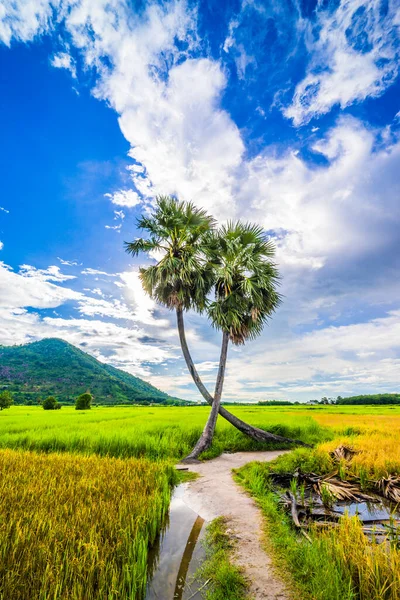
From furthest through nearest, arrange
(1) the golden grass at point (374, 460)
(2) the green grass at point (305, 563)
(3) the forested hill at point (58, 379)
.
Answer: (3) the forested hill at point (58, 379)
(1) the golden grass at point (374, 460)
(2) the green grass at point (305, 563)

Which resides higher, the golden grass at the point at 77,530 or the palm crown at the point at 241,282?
the palm crown at the point at 241,282

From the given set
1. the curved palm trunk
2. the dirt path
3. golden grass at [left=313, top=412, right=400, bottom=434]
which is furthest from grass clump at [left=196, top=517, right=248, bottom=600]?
golden grass at [left=313, top=412, right=400, bottom=434]

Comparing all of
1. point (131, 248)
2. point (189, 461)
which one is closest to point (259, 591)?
point (189, 461)

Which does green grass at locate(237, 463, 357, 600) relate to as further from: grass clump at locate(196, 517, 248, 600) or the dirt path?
grass clump at locate(196, 517, 248, 600)

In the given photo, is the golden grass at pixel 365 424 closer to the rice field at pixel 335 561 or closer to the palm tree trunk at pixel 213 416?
the palm tree trunk at pixel 213 416

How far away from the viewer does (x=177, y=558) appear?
191 inches

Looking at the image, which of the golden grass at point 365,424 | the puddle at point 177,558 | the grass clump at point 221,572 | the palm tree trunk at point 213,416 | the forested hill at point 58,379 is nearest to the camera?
the grass clump at point 221,572

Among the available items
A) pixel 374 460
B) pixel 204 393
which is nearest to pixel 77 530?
pixel 374 460

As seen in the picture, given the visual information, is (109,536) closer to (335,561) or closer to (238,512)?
Result: (238,512)

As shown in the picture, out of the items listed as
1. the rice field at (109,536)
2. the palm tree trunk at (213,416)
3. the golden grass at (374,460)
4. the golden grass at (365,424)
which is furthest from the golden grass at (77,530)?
the golden grass at (365,424)

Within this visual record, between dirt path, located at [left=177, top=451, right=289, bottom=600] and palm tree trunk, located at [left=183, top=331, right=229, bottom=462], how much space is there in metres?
0.84

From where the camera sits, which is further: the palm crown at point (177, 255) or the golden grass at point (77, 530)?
the palm crown at point (177, 255)

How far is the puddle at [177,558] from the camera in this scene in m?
3.97

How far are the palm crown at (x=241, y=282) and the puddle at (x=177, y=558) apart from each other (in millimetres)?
9576
